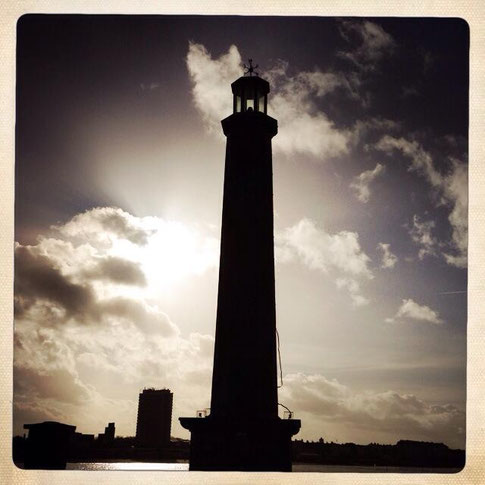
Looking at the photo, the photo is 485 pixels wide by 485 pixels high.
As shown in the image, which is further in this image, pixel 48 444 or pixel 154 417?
pixel 154 417

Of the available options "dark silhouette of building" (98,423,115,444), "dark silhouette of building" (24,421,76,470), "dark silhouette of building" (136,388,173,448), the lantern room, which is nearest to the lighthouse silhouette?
the lantern room

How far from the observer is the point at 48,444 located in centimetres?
314

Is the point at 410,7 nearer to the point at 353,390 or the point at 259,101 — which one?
the point at 259,101

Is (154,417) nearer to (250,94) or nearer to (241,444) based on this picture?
(241,444)

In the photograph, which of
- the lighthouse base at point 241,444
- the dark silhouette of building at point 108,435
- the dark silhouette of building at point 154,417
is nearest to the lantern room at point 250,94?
the dark silhouette of building at point 154,417

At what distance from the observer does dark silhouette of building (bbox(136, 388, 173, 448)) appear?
11.3 ft

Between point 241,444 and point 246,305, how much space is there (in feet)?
2.52

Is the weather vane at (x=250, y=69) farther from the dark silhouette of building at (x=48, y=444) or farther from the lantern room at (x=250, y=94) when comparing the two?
the dark silhouette of building at (x=48, y=444)

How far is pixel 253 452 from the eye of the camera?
141 inches

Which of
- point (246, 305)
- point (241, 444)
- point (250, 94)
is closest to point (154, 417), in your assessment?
point (241, 444)

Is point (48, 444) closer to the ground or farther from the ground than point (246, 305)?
closer to the ground

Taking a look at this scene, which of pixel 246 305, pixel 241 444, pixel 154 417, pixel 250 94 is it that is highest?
Result: pixel 250 94

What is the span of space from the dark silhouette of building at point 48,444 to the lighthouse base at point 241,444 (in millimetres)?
611

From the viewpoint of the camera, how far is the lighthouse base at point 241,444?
3.48m
